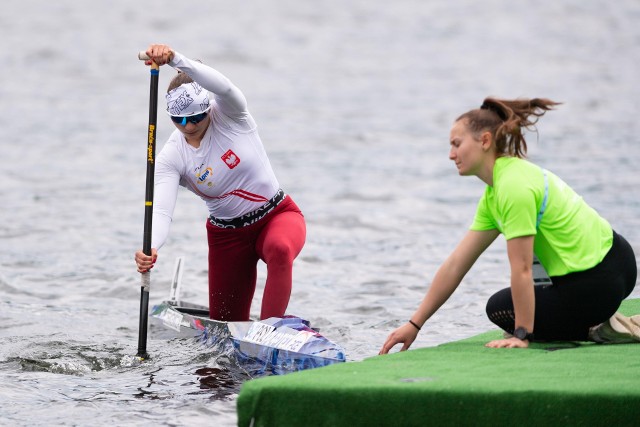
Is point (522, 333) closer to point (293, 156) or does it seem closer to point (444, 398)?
point (444, 398)

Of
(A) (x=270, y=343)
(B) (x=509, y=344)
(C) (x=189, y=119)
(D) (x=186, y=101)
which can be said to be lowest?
(A) (x=270, y=343)

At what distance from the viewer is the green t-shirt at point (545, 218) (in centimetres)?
546

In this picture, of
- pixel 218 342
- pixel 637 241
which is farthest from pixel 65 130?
pixel 218 342

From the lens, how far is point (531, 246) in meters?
5.49

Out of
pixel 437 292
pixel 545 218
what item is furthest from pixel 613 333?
pixel 437 292

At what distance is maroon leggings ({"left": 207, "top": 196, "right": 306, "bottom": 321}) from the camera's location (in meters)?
7.12

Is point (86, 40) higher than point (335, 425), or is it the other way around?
point (86, 40)

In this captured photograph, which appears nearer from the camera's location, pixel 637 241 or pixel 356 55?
pixel 637 241

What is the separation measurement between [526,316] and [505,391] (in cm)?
121

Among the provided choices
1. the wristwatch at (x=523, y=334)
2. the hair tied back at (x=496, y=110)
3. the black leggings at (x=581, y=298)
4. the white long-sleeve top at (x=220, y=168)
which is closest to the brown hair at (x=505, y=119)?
the hair tied back at (x=496, y=110)

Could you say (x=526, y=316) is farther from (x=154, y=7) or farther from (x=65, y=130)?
(x=154, y=7)

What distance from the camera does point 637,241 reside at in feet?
41.6

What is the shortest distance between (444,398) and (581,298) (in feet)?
4.90

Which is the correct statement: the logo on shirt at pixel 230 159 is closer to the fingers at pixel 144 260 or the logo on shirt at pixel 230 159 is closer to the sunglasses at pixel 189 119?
the sunglasses at pixel 189 119
